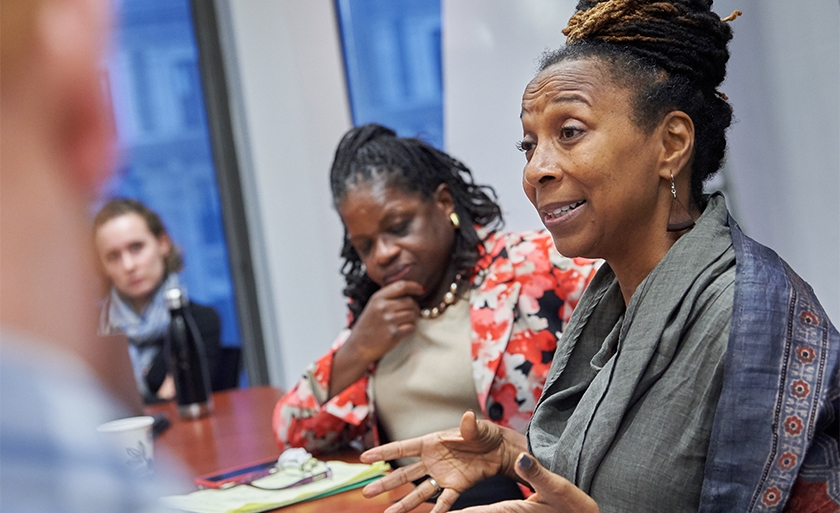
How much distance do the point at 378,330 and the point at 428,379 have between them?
0.17 meters

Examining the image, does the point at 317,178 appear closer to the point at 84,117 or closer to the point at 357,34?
the point at 357,34

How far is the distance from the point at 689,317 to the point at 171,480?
828 mm

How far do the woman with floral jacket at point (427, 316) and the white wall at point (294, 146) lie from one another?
1.89 meters

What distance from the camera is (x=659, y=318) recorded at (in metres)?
1.16

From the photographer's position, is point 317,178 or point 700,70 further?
point 317,178

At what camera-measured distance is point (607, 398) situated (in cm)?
117

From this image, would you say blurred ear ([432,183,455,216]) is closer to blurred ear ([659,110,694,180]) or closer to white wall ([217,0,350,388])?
blurred ear ([659,110,694,180])

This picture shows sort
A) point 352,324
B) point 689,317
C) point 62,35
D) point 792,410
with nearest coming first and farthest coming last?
point 62,35
point 792,410
point 689,317
point 352,324

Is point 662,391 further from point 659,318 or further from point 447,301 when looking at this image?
point 447,301

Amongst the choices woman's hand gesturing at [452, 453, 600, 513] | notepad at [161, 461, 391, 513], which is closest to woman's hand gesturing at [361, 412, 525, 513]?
notepad at [161, 461, 391, 513]

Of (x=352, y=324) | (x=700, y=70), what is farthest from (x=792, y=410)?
(x=352, y=324)

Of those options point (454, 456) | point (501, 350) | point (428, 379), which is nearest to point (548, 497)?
point (454, 456)

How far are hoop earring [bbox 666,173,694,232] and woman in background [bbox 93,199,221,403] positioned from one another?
2484 mm

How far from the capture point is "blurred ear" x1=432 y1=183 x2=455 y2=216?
218 cm
